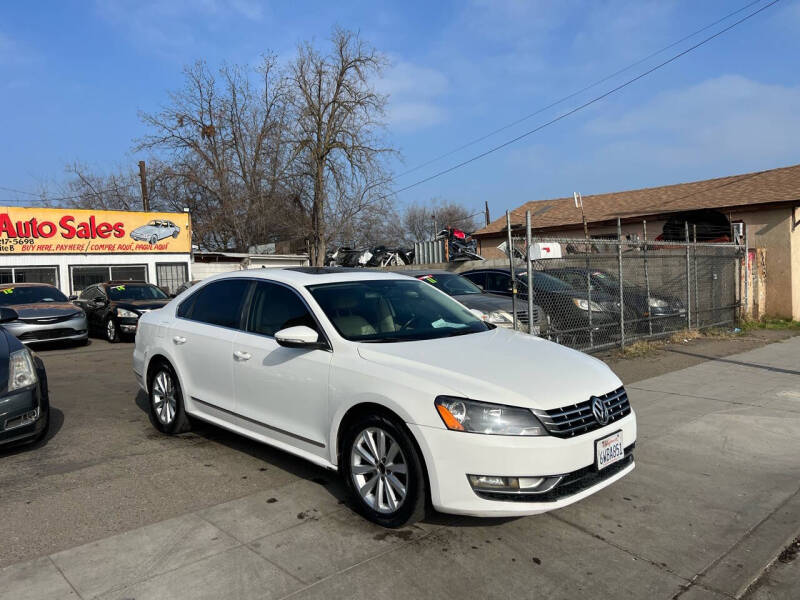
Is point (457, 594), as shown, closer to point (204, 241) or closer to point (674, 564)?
point (674, 564)

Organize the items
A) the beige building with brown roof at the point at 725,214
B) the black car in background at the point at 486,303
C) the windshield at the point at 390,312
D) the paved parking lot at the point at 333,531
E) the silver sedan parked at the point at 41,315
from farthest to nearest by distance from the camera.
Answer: the beige building with brown roof at the point at 725,214 → the silver sedan parked at the point at 41,315 → the black car in background at the point at 486,303 → the windshield at the point at 390,312 → the paved parking lot at the point at 333,531

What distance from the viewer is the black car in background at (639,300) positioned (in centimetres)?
1032

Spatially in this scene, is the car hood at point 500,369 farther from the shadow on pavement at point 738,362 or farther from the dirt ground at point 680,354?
the shadow on pavement at point 738,362

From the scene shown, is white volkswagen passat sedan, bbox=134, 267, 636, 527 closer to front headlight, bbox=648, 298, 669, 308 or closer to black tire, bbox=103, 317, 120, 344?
front headlight, bbox=648, 298, 669, 308

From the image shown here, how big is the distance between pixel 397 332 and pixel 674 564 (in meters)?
2.22

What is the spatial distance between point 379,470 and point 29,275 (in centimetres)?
2101

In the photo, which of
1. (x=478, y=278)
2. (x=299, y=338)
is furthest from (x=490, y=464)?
(x=478, y=278)

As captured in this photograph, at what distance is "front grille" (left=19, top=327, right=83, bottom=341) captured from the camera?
12.0m

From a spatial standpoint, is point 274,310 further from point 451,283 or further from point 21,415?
point 451,283

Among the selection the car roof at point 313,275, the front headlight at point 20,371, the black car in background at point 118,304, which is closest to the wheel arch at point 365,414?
the car roof at point 313,275

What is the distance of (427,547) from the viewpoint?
357 centimetres

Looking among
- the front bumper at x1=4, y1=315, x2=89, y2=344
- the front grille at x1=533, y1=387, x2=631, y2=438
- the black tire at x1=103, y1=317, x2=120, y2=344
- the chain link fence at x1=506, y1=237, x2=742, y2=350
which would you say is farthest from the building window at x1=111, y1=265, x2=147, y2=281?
the front grille at x1=533, y1=387, x2=631, y2=438

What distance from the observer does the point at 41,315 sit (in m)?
12.3

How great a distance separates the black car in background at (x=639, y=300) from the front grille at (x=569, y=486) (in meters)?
6.40
